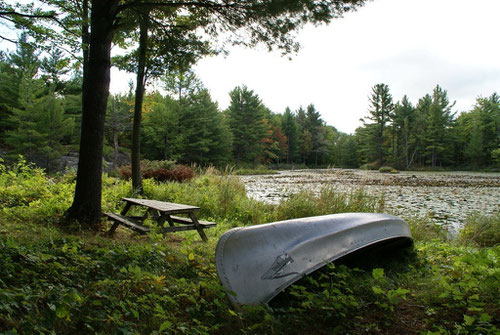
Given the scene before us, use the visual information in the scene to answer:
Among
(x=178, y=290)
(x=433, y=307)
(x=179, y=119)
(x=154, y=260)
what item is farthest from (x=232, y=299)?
(x=179, y=119)

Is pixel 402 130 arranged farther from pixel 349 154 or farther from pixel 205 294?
pixel 205 294

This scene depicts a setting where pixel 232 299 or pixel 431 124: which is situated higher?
pixel 431 124

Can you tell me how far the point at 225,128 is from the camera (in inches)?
1286

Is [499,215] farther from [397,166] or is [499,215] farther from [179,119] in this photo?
[397,166]

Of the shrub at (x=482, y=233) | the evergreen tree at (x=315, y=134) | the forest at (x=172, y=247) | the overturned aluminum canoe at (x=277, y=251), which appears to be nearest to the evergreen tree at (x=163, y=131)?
the forest at (x=172, y=247)

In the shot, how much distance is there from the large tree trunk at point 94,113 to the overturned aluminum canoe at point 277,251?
8.87 feet

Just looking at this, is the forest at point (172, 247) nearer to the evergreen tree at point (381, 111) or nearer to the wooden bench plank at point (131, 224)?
the wooden bench plank at point (131, 224)

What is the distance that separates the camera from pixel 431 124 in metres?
41.5

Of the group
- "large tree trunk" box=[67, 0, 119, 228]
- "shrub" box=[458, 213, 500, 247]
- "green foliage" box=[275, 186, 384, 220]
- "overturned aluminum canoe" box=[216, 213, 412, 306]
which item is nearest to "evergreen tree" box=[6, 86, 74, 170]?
"large tree trunk" box=[67, 0, 119, 228]

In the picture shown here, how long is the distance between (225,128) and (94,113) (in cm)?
2880

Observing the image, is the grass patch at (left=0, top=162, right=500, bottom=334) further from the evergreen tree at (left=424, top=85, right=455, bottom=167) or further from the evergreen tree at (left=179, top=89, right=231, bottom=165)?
the evergreen tree at (left=424, top=85, right=455, bottom=167)

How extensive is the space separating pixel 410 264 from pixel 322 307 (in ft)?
5.66

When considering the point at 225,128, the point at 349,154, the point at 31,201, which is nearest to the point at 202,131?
the point at 225,128

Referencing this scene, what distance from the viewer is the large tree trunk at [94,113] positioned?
405 cm
